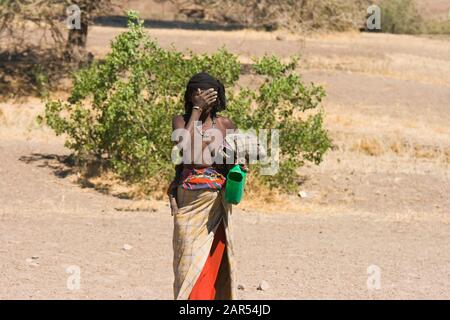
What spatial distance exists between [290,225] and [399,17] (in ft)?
97.9

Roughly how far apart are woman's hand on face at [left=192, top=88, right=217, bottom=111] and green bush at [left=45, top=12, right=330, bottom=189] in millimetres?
4966

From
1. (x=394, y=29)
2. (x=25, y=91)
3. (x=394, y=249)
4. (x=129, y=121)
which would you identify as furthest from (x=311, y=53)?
(x=394, y=249)

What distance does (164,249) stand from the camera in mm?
8523

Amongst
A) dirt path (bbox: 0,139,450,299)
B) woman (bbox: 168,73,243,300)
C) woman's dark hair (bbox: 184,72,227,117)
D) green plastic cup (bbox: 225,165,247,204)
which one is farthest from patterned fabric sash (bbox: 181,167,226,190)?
dirt path (bbox: 0,139,450,299)

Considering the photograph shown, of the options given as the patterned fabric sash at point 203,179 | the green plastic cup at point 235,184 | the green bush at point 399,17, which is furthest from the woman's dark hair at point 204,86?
the green bush at point 399,17

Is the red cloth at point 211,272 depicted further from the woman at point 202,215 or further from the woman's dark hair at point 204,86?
the woman's dark hair at point 204,86

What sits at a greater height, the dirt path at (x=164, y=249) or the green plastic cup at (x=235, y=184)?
the green plastic cup at (x=235, y=184)

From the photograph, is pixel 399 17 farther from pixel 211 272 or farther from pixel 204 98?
pixel 211 272

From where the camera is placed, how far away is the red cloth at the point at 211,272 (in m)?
5.70

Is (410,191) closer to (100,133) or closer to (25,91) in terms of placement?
(100,133)

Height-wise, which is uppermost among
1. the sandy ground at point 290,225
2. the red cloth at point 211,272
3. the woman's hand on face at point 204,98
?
the woman's hand on face at point 204,98

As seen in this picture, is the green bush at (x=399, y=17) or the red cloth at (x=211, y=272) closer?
the red cloth at (x=211, y=272)

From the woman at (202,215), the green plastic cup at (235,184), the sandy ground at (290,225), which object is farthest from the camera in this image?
the sandy ground at (290,225)

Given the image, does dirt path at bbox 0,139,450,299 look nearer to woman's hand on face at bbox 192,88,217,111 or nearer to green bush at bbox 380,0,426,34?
woman's hand on face at bbox 192,88,217,111
